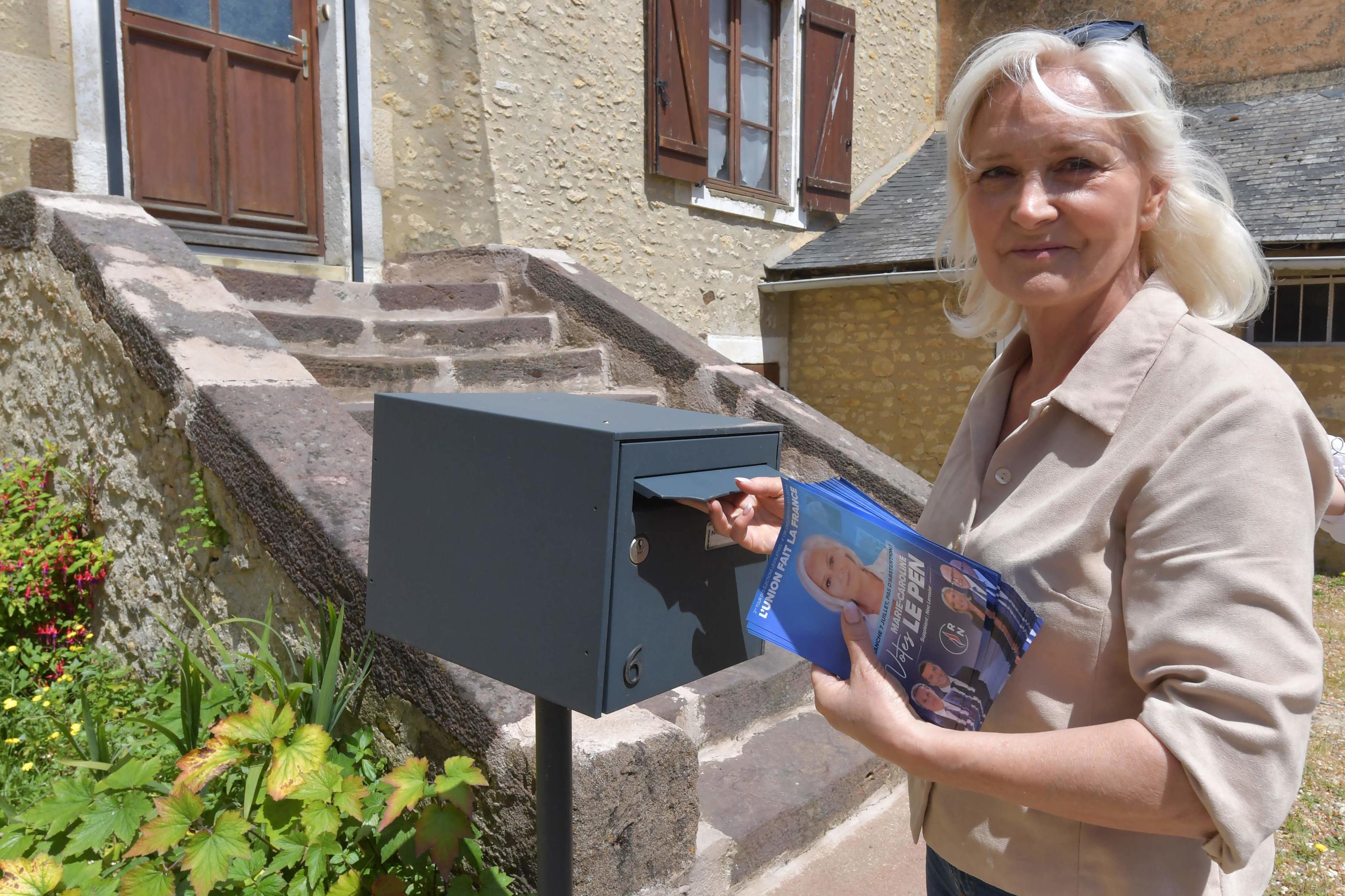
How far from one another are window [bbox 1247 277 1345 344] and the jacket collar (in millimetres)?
6642

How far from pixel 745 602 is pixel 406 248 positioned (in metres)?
4.67

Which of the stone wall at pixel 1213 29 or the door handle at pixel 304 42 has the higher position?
the stone wall at pixel 1213 29

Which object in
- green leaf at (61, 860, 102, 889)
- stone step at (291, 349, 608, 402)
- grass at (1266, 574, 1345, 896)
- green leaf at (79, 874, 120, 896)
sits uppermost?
stone step at (291, 349, 608, 402)

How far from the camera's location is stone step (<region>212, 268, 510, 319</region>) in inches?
163

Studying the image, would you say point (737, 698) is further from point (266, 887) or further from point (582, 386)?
point (582, 386)

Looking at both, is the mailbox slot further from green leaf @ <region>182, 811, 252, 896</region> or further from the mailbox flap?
green leaf @ <region>182, 811, 252, 896</region>

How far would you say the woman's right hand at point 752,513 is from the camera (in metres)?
1.23

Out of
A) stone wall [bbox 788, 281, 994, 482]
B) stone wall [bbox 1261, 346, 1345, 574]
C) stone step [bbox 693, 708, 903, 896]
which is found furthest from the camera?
stone wall [bbox 788, 281, 994, 482]

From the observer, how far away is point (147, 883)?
65.9 inches

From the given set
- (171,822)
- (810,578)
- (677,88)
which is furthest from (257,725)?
(677,88)

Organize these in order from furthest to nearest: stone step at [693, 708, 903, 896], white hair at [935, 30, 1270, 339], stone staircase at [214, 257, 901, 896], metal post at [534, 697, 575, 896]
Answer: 1. stone staircase at [214, 257, 901, 896]
2. stone step at [693, 708, 903, 896]
3. metal post at [534, 697, 575, 896]
4. white hair at [935, 30, 1270, 339]

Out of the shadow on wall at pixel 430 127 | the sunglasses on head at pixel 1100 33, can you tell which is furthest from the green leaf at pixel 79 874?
the shadow on wall at pixel 430 127

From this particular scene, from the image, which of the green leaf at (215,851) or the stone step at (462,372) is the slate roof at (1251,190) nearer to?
the stone step at (462,372)

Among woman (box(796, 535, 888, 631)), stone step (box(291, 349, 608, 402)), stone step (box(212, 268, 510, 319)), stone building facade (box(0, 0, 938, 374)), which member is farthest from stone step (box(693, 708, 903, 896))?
stone building facade (box(0, 0, 938, 374))
